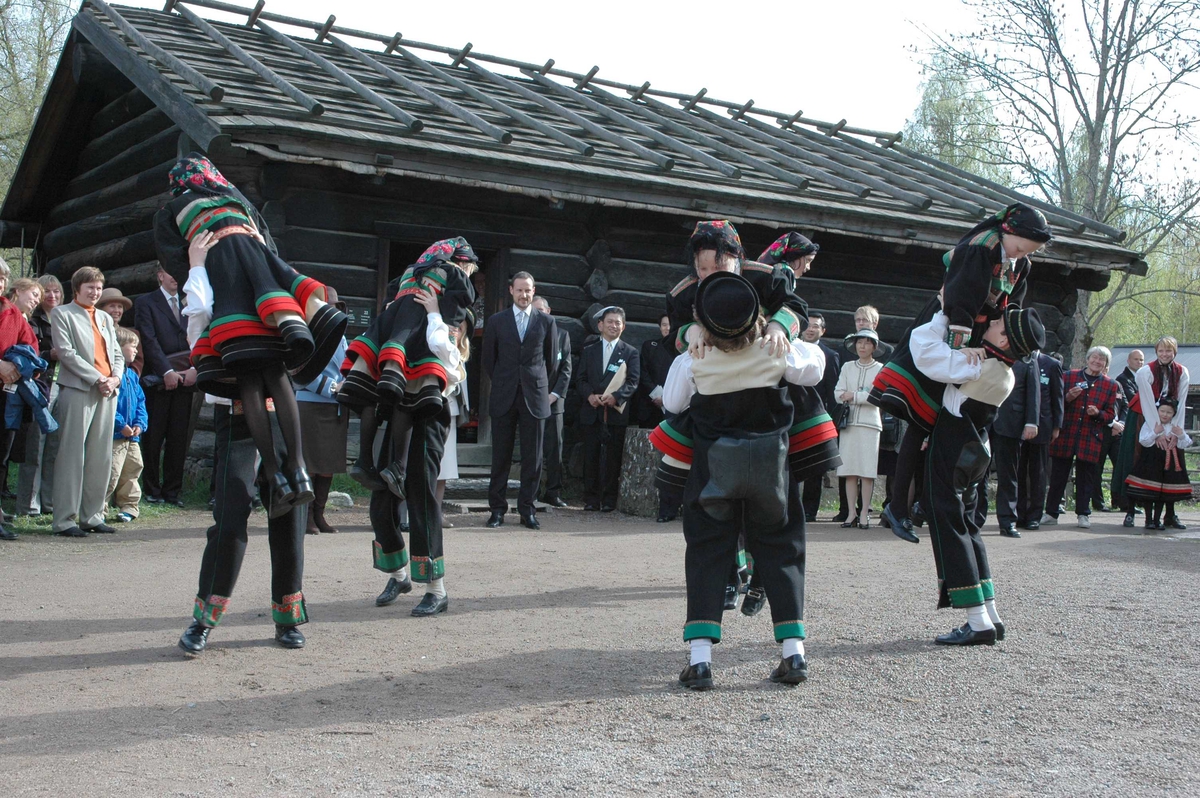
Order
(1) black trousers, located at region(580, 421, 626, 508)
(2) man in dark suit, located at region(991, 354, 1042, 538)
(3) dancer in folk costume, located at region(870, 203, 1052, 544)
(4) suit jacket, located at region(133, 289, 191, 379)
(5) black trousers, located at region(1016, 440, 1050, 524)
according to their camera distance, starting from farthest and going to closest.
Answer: (1) black trousers, located at region(580, 421, 626, 508) → (5) black trousers, located at region(1016, 440, 1050, 524) → (2) man in dark suit, located at region(991, 354, 1042, 538) → (4) suit jacket, located at region(133, 289, 191, 379) → (3) dancer in folk costume, located at region(870, 203, 1052, 544)

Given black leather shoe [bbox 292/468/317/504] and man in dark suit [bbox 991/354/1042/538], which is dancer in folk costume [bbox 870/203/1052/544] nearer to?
black leather shoe [bbox 292/468/317/504]

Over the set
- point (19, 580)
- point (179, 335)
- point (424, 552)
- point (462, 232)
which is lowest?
point (19, 580)

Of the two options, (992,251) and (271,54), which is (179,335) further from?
(992,251)

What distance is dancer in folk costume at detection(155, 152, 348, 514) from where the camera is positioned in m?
4.28

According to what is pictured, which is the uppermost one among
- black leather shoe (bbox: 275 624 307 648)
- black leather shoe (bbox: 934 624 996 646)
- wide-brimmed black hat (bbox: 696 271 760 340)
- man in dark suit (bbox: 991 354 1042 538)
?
wide-brimmed black hat (bbox: 696 271 760 340)

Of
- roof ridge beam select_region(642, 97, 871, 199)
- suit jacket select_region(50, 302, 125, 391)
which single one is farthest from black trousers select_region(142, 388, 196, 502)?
roof ridge beam select_region(642, 97, 871, 199)

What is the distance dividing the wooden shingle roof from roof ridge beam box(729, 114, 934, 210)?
37 mm

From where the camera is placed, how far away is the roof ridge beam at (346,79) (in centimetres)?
986

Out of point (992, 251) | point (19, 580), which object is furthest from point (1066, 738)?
point (19, 580)

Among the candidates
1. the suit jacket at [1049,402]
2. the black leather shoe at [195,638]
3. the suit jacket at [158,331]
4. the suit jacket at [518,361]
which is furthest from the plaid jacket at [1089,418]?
the black leather shoe at [195,638]

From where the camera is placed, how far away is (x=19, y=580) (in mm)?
5914

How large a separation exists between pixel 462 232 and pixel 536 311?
1581 millimetres

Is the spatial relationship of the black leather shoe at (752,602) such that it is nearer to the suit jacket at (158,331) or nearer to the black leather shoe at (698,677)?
the black leather shoe at (698,677)

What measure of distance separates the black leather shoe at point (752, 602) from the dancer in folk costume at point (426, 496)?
1.48 meters
